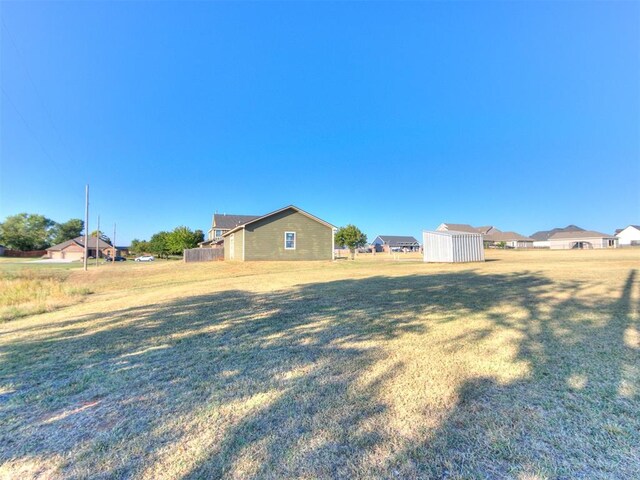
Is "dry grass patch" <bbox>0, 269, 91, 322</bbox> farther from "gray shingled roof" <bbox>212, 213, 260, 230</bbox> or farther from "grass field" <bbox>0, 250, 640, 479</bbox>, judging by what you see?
"gray shingled roof" <bbox>212, 213, 260, 230</bbox>

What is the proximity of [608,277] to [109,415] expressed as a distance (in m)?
13.1

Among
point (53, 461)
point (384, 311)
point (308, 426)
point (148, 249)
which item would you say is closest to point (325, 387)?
point (308, 426)

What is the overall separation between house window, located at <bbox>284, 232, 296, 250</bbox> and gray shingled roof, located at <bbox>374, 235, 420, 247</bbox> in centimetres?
5585

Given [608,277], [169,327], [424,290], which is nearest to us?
[169,327]

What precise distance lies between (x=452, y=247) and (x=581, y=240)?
54431 millimetres

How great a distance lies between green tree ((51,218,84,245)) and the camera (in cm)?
7562

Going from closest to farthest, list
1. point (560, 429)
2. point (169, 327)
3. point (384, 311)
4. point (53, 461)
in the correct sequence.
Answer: point (53, 461)
point (560, 429)
point (169, 327)
point (384, 311)

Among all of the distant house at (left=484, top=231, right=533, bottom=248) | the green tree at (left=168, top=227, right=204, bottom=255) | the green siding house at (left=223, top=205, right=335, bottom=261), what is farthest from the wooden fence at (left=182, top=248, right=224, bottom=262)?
the distant house at (left=484, top=231, right=533, bottom=248)

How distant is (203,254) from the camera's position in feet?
93.7

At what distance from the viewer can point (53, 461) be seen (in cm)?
193

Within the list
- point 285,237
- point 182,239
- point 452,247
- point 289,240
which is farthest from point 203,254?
point 452,247

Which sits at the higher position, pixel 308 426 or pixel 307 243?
pixel 307 243

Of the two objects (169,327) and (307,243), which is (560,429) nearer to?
(169,327)

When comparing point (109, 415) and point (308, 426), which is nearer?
point (308, 426)
